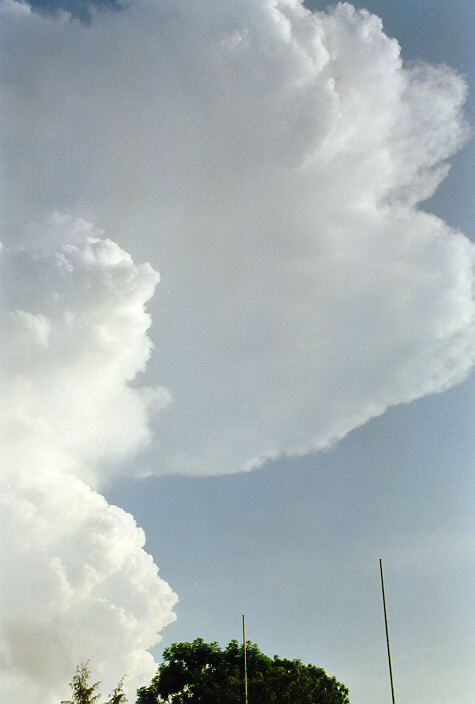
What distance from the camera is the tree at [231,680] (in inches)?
1583

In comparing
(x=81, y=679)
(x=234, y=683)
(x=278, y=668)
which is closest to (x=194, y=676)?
(x=234, y=683)

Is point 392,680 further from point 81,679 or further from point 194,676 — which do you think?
point 81,679

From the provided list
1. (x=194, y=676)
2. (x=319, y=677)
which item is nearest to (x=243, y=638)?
(x=194, y=676)

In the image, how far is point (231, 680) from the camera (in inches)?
1585

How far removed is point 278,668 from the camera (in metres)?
42.5

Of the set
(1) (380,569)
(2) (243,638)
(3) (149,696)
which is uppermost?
(1) (380,569)

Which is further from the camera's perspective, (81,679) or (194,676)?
(81,679)

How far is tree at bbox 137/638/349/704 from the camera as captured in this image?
40219 mm

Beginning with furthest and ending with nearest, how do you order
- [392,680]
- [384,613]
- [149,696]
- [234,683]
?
[149,696], [234,683], [384,613], [392,680]

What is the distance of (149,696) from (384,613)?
27578 mm

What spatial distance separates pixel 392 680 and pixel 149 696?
27.8m

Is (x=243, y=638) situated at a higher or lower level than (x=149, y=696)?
higher

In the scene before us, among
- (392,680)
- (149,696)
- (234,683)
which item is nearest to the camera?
(392,680)

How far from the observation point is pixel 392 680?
25.6 meters
